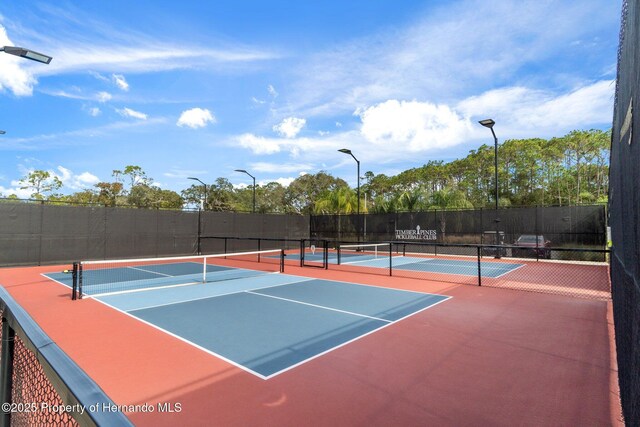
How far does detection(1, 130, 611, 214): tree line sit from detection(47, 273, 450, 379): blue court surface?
1512cm

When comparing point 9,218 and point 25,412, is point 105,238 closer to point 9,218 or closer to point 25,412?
point 9,218

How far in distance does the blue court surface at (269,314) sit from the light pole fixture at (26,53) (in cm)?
568

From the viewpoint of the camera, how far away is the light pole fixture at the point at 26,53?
24.4 ft

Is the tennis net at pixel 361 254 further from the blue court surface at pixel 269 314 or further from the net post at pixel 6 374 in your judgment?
the net post at pixel 6 374

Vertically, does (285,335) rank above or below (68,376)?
below

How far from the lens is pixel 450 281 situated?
1090 centimetres

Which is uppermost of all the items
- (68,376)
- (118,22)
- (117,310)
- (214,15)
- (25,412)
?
(214,15)

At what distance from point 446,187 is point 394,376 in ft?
135

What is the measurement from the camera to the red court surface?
10.7 ft

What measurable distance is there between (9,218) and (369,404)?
1783 cm

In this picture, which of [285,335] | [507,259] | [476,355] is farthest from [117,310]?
[507,259]

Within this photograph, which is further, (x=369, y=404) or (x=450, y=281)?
(x=450, y=281)

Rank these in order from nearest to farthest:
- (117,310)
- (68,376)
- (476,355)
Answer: (68,376) < (476,355) < (117,310)

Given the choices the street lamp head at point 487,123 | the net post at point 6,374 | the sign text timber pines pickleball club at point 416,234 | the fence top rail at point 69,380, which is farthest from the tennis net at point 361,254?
the fence top rail at point 69,380
